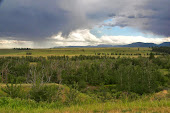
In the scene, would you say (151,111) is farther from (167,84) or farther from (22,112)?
(167,84)

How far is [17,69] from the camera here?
67062 mm

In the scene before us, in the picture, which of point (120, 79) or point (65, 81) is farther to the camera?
point (65, 81)

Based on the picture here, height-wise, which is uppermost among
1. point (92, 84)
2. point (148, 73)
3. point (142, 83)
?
point (148, 73)

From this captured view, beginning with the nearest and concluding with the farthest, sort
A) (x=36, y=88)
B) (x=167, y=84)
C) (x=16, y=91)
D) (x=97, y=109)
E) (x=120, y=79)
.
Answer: (x=97, y=109), (x=36, y=88), (x=16, y=91), (x=120, y=79), (x=167, y=84)

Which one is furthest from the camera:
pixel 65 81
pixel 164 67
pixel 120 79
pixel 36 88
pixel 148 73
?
pixel 164 67

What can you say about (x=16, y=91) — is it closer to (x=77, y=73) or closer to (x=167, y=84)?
(x=77, y=73)

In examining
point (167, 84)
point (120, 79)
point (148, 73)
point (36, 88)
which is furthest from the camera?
point (167, 84)

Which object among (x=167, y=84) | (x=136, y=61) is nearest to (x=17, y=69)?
(x=167, y=84)

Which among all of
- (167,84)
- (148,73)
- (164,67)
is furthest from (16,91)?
(164,67)

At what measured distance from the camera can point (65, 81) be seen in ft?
184

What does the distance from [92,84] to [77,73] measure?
7.79m

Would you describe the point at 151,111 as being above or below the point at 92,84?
above

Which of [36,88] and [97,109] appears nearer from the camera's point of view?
[97,109]

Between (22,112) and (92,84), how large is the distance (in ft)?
181
